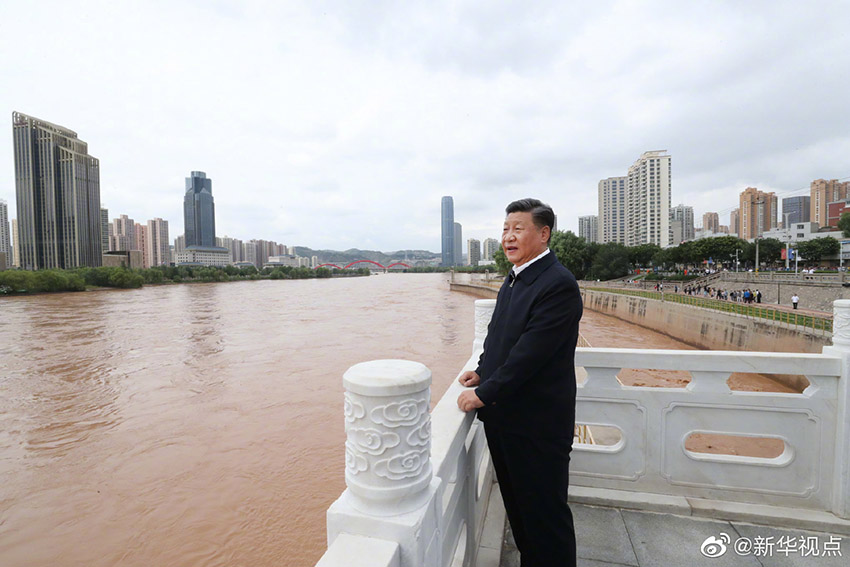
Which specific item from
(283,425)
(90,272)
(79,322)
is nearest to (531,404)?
(283,425)

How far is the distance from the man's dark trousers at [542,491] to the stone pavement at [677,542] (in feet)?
1.67

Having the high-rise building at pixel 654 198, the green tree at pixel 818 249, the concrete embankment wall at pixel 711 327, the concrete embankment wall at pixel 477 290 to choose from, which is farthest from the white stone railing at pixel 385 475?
the high-rise building at pixel 654 198

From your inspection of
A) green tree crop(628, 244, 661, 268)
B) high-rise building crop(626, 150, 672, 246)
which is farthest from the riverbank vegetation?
high-rise building crop(626, 150, 672, 246)

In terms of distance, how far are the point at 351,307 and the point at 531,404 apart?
2874 centimetres

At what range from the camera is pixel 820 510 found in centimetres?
221

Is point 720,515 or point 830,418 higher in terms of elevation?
point 830,418

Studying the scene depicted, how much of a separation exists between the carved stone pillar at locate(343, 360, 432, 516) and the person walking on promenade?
0.50 meters

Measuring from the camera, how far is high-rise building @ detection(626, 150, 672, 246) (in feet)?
208

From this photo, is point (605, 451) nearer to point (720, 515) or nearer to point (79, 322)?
point (720, 515)

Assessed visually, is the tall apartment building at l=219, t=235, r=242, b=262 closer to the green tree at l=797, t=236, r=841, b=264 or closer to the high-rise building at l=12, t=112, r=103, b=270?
the high-rise building at l=12, t=112, r=103, b=270

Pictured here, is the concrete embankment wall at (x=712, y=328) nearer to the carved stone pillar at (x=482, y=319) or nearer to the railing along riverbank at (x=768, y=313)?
the railing along riverbank at (x=768, y=313)

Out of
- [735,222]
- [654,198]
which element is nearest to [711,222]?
[735,222]

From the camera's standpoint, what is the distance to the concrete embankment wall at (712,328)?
11721 millimetres

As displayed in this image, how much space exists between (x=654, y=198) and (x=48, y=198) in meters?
92.9
